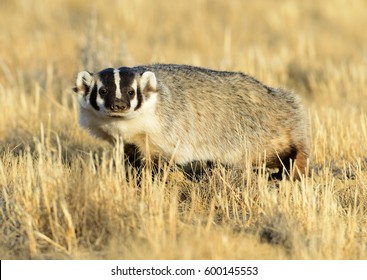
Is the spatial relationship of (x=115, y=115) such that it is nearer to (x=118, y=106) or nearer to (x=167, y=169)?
(x=118, y=106)

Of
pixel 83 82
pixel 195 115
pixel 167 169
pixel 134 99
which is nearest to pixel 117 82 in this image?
pixel 134 99

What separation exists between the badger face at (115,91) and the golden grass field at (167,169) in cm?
54

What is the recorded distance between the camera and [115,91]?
227 inches

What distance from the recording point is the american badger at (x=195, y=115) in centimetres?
595

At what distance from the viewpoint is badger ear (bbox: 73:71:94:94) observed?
19.8 ft

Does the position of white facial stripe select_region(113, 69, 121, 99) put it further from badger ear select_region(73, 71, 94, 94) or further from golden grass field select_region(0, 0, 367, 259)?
golden grass field select_region(0, 0, 367, 259)

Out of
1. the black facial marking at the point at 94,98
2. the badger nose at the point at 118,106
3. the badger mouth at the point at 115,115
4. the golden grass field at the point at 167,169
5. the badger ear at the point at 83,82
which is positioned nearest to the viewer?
the golden grass field at the point at 167,169

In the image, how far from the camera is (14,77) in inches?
457

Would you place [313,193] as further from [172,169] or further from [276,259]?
[172,169]

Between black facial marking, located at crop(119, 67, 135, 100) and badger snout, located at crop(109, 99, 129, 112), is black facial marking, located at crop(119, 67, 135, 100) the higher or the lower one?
the higher one

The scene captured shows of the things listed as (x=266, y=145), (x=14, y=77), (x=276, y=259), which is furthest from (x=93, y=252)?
(x=14, y=77)

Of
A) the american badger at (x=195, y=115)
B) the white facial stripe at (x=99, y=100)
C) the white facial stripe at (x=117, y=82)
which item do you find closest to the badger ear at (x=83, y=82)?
the american badger at (x=195, y=115)

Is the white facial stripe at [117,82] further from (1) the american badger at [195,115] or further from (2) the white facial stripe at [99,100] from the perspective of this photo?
(2) the white facial stripe at [99,100]

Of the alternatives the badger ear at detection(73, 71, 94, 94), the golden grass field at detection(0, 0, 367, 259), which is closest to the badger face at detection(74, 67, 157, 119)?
the badger ear at detection(73, 71, 94, 94)
